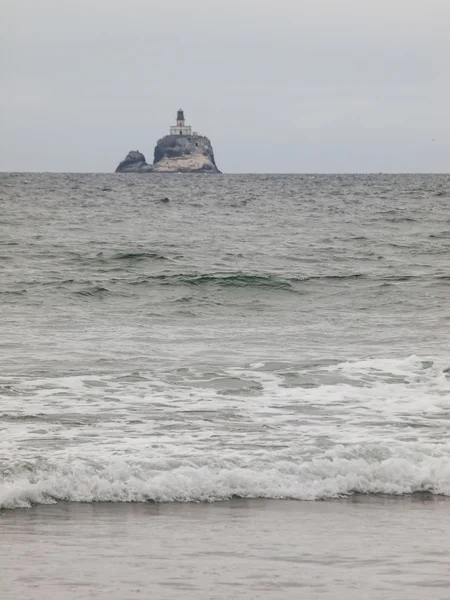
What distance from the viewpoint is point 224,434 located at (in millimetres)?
8461

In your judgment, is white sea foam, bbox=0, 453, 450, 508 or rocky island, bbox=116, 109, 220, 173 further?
rocky island, bbox=116, 109, 220, 173

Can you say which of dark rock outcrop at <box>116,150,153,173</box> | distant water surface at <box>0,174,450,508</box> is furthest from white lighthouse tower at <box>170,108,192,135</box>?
distant water surface at <box>0,174,450,508</box>

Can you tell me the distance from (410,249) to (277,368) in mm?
15851

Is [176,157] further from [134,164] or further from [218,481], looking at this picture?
[218,481]

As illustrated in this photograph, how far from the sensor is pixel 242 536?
5.98 metres

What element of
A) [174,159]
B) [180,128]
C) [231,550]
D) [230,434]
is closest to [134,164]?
[174,159]

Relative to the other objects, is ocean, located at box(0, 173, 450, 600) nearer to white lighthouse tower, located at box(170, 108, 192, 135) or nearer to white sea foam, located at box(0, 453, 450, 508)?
white sea foam, located at box(0, 453, 450, 508)

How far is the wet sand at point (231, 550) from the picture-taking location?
4.99 meters

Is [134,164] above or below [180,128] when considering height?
below

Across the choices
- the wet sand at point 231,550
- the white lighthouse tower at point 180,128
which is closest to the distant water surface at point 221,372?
the wet sand at point 231,550

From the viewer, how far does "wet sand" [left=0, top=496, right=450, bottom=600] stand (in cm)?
499

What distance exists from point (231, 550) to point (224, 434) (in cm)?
279

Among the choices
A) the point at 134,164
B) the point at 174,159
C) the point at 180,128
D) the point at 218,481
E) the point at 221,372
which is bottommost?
the point at 218,481

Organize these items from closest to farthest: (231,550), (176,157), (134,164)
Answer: (231,550) < (134,164) < (176,157)
